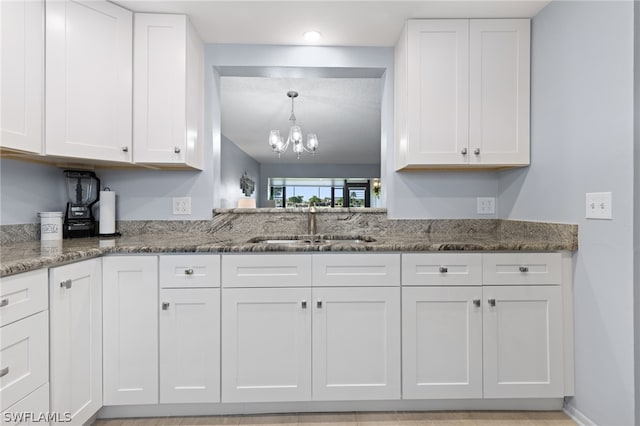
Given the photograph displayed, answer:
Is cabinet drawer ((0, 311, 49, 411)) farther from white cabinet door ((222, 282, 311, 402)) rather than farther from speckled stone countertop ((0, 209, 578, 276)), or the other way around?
white cabinet door ((222, 282, 311, 402))

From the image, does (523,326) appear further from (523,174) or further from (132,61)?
(132,61)

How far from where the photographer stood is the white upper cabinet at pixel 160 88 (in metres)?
1.91

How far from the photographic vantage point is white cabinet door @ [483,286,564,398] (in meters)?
1.66

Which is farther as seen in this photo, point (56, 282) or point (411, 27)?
point (411, 27)

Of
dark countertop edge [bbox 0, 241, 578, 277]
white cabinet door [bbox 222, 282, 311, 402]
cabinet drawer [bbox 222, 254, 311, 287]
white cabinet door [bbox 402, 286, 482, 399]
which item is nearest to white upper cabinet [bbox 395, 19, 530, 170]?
dark countertop edge [bbox 0, 241, 578, 277]

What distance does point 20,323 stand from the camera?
3.90 ft

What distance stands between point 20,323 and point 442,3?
2338mm

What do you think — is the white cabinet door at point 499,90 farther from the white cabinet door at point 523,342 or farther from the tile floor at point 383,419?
the tile floor at point 383,419

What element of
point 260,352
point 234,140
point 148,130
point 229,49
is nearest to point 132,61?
point 148,130

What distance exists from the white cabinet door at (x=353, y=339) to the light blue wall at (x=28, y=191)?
1.59 m

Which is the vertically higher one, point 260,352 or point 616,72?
point 616,72

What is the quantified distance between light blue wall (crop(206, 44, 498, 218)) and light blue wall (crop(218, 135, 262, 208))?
284 centimetres

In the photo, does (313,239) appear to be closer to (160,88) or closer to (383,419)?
(383,419)

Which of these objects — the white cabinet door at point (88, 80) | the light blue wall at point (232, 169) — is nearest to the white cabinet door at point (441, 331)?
the white cabinet door at point (88, 80)
